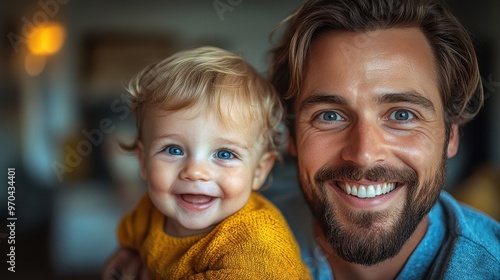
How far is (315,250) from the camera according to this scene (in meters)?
1.07

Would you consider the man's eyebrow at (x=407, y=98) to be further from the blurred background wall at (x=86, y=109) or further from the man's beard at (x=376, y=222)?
Result: the blurred background wall at (x=86, y=109)

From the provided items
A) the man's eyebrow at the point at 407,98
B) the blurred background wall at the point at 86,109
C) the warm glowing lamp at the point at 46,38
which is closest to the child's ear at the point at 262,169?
the man's eyebrow at the point at 407,98

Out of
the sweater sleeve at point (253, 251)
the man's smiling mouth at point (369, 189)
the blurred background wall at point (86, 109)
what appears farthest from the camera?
the blurred background wall at point (86, 109)

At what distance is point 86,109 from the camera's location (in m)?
2.68

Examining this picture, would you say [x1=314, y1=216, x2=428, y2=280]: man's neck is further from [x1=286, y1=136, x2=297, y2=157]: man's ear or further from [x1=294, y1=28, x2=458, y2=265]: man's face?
[x1=286, y1=136, x2=297, y2=157]: man's ear

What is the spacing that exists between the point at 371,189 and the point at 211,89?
1.03 ft

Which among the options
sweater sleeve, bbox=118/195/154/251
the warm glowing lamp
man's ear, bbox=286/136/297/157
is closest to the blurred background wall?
the warm glowing lamp

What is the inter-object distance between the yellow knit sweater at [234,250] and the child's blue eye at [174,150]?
0.13 metres

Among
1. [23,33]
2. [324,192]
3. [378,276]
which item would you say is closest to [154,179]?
[324,192]

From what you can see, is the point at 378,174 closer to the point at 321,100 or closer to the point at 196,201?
the point at 321,100

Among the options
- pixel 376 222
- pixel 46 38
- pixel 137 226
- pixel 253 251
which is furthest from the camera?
pixel 46 38

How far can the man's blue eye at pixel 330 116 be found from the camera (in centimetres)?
94

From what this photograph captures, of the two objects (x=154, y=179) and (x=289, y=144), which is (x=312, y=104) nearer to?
(x=289, y=144)

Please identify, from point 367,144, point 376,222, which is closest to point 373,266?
point 376,222
